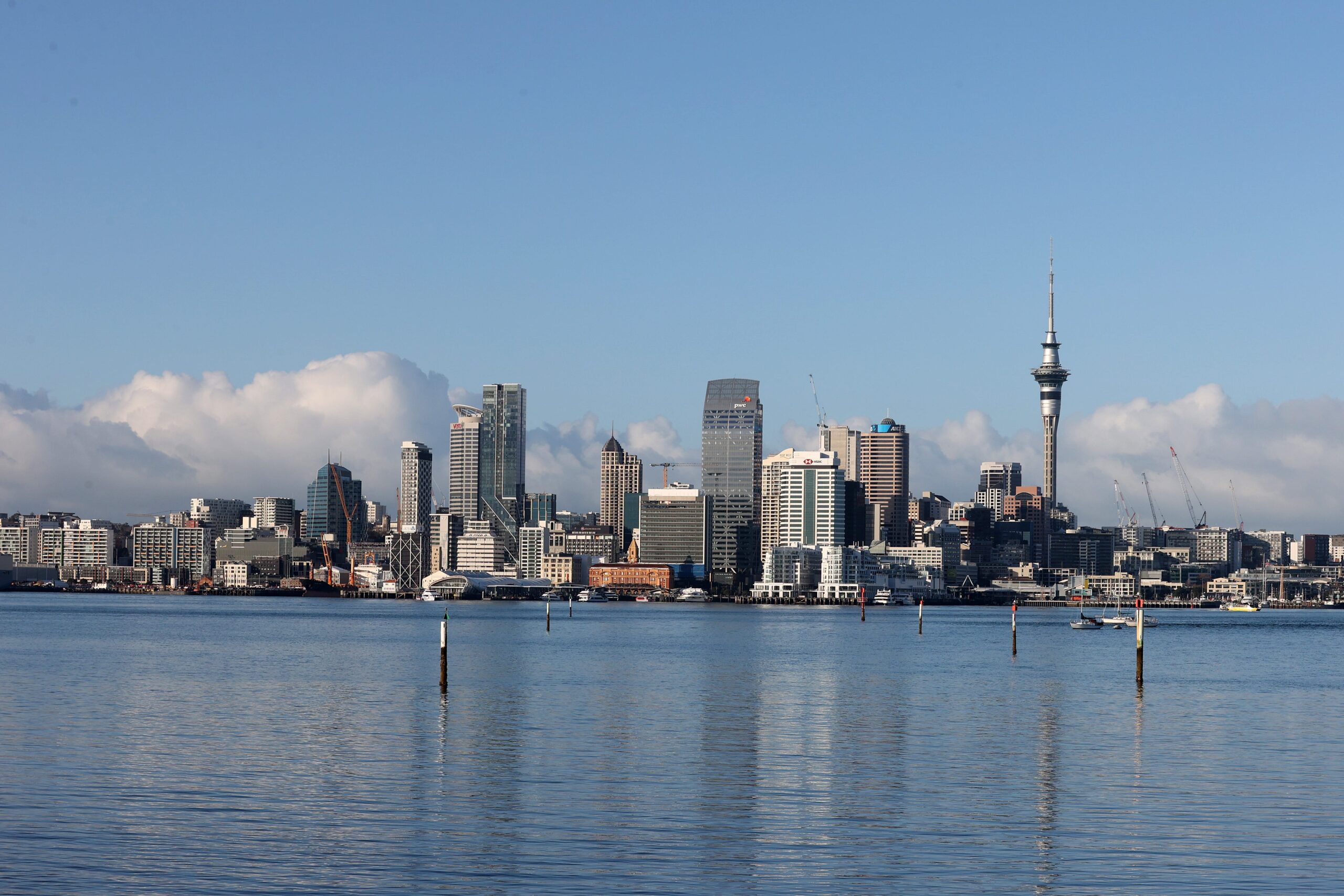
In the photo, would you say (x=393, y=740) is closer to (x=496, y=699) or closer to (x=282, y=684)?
(x=496, y=699)

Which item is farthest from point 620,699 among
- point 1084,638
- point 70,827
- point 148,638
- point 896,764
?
point 1084,638

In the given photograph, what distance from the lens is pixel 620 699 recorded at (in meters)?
77.0

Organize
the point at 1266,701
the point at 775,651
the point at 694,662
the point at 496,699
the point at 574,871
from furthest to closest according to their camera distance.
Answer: the point at 775,651 → the point at 694,662 → the point at 1266,701 → the point at 496,699 → the point at 574,871

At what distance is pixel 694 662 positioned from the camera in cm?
11444

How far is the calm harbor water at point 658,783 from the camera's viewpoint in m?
34.2

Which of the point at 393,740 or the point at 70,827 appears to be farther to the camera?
the point at 393,740

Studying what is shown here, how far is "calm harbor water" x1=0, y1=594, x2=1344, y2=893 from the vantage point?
112 ft

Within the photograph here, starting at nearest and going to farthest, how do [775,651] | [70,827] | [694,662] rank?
[70,827]
[694,662]
[775,651]

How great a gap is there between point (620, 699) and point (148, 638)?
80153mm

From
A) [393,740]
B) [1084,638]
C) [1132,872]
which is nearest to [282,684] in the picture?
[393,740]

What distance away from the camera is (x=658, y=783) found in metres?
47.0

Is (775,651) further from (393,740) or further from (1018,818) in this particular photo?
(1018,818)

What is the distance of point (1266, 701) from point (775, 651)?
57518mm

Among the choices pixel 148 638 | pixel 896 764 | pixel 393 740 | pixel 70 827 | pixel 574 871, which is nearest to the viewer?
pixel 574 871
